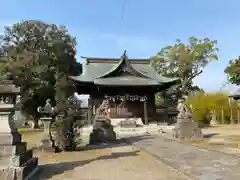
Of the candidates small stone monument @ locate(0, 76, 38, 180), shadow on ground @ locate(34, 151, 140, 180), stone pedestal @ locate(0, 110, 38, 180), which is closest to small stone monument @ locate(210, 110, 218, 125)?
shadow on ground @ locate(34, 151, 140, 180)

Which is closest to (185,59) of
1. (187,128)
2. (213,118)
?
(213,118)

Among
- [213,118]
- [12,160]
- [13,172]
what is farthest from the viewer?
[213,118]

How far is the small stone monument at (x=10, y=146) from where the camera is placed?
5891 mm

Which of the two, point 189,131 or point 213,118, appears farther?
point 213,118

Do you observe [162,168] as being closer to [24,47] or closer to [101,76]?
[101,76]

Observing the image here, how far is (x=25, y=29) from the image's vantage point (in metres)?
35.4

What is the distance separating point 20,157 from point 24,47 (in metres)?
31.3

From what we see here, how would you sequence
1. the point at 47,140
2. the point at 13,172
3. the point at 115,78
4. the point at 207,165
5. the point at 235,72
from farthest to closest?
the point at 115,78, the point at 235,72, the point at 47,140, the point at 207,165, the point at 13,172

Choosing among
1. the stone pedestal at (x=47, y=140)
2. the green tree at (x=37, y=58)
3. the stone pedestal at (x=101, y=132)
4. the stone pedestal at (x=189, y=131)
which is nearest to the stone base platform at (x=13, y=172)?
the stone pedestal at (x=47, y=140)

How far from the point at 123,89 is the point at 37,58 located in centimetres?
1179

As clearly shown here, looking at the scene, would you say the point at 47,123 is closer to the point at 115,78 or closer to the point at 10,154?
the point at 10,154

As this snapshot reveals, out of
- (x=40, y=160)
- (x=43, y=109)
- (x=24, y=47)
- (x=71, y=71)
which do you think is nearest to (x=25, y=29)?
(x=24, y=47)

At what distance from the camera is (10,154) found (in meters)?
6.08

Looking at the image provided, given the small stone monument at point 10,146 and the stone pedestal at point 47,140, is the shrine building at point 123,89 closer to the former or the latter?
the stone pedestal at point 47,140
